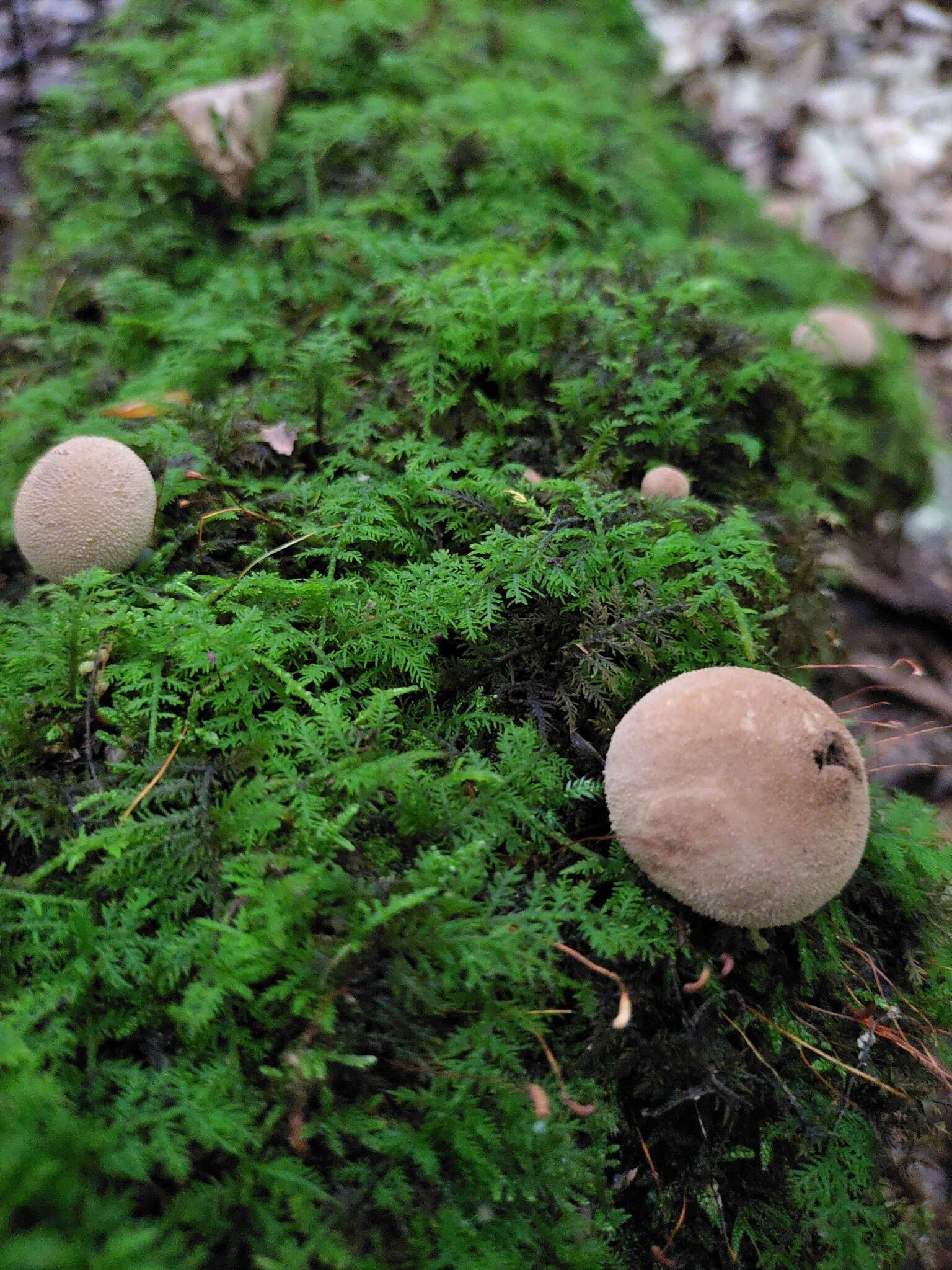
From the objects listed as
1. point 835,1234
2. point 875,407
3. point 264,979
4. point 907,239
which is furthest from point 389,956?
point 907,239

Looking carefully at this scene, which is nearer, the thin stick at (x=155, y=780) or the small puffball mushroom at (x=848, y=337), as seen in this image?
the thin stick at (x=155, y=780)

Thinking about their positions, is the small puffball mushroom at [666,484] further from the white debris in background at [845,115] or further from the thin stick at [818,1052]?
the white debris in background at [845,115]

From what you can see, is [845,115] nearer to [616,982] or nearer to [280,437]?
[280,437]

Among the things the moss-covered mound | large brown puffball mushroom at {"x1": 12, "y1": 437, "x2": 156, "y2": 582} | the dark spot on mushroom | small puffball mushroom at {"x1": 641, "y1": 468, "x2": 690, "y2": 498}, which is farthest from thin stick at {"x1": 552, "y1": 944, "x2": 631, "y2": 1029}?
large brown puffball mushroom at {"x1": 12, "y1": 437, "x2": 156, "y2": 582}

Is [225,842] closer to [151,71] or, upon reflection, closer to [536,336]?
[536,336]

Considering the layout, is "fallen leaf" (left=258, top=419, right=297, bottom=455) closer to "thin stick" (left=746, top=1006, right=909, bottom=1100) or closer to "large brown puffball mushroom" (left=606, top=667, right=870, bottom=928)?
"large brown puffball mushroom" (left=606, top=667, right=870, bottom=928)

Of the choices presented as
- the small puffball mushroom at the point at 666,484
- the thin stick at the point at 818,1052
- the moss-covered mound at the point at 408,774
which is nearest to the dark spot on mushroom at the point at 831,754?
the moss-covered mound at the point at 408,774
